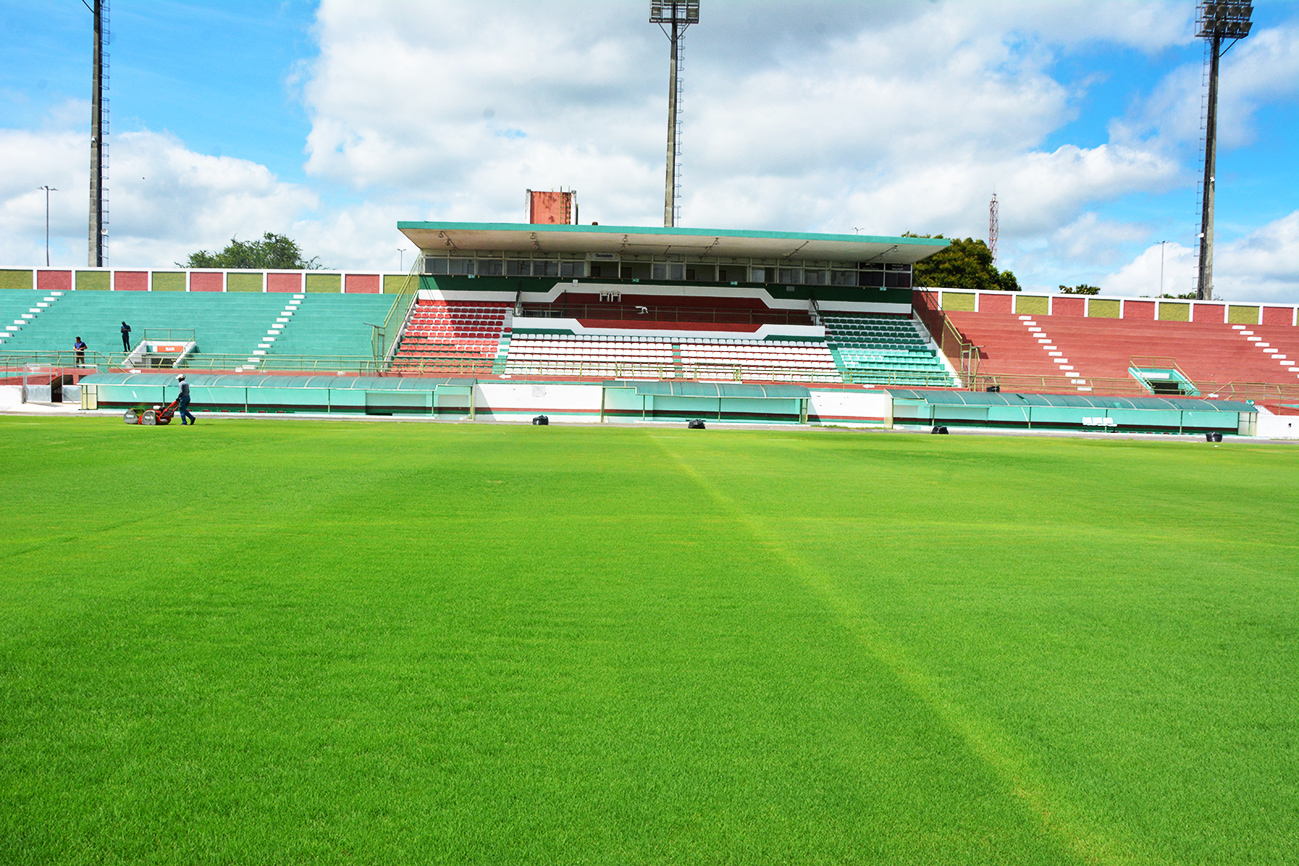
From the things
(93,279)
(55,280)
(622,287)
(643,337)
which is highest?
(622,287)

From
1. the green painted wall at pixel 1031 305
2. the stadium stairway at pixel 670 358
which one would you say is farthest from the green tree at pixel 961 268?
the stadium stairway at pixel 670 358

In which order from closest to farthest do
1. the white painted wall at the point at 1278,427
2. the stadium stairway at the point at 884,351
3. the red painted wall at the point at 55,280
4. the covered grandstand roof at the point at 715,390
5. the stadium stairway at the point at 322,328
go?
the white painted wall at the point at 1278,427 < the covered grandstand roof at the point at 715,390 < the stadium stairway at the point at 884,351 < the stadium stairway at the point at 322,328 < the red painted wall at the point at 55,280

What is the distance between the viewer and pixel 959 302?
169 feet

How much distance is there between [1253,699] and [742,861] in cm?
350

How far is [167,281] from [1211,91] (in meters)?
65.5

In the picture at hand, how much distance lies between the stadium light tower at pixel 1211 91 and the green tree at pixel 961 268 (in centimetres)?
1905

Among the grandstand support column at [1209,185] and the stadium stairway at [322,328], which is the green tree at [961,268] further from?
the stadium stairway at [322,328]

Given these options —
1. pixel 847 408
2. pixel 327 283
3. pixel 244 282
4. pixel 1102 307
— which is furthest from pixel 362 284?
pixel 1102 307

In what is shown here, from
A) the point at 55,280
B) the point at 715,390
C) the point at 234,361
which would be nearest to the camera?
the point at 715,390

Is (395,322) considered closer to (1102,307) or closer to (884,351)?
(884,351)

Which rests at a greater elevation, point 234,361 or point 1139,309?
point 1139,309

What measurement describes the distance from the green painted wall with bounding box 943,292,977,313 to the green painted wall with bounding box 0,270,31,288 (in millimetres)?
57761

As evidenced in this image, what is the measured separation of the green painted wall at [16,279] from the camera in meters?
48.7

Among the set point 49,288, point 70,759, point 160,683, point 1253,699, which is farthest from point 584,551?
point 49,288
